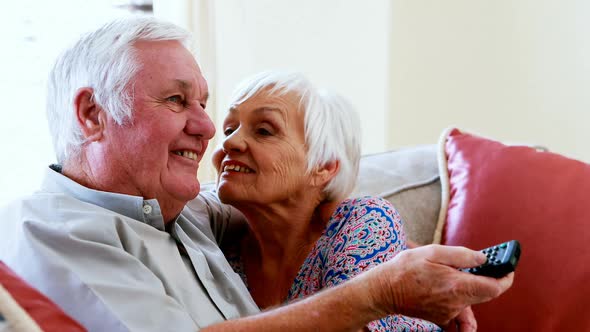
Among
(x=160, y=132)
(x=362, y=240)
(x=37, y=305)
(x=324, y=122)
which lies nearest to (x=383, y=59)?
(x=324, y=122)

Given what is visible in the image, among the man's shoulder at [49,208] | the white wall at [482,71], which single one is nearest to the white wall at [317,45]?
the white wall at [482,71]

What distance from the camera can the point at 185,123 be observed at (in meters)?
1.36

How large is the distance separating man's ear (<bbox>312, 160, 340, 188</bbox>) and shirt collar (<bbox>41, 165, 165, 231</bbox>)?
0.43 metres

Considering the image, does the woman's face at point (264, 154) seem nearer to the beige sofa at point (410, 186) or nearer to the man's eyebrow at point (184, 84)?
the man's eyebrow at point (184, 84)

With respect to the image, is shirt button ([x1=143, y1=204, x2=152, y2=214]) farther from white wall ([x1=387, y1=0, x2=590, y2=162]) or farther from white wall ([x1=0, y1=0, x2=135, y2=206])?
white wall ([x1=387, y1=0, x2=590, y2=162])

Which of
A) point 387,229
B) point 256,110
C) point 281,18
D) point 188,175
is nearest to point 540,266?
point 387,229

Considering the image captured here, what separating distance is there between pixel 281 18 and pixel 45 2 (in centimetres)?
91

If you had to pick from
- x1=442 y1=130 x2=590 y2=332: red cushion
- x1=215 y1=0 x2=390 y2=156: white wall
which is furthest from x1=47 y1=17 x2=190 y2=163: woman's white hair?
x1=215 y1=0 x2=390 y2=156: white wall

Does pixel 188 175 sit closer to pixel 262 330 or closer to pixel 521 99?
pixel 262 330

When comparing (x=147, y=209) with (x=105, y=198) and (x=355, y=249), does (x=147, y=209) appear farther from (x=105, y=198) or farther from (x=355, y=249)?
(x=355, y=249)

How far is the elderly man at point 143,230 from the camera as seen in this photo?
1115 millimetres

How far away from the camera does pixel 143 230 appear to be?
1.27m

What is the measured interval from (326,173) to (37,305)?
0.78 metres

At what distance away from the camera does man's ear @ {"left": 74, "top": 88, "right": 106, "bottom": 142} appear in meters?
1.30
